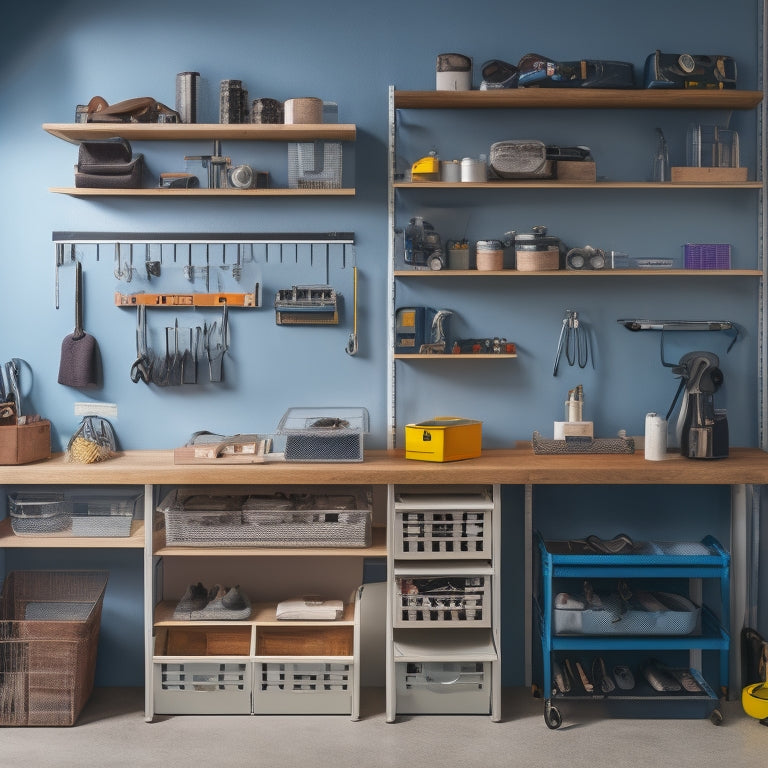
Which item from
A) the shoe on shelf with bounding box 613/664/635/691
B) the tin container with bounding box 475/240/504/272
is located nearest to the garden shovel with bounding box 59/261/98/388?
the tin container with bounding box 475/240/504/272

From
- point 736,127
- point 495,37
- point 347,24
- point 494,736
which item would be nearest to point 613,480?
point 494,736

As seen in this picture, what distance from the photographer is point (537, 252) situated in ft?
12.2

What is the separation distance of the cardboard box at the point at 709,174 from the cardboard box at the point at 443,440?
1300 millimetres

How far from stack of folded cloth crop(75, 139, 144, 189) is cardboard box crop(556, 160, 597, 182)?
5.65 feet

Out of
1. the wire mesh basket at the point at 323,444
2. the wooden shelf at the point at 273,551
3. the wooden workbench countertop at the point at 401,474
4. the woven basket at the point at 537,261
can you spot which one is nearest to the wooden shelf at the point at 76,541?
the wooden shelf at the point at 273,551

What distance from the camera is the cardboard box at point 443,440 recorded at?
11.7ft

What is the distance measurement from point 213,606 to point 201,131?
1.88 meters

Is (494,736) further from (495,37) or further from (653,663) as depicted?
(495,37)

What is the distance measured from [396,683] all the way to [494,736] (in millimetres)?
414

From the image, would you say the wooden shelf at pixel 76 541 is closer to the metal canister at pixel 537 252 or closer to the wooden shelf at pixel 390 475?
the wooden shelf at pixel 390 475

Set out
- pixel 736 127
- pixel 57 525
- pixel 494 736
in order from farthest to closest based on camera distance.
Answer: pixel 736 127, pixel 57 525, pixel 494 736

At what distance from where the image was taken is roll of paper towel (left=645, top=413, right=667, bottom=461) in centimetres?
361

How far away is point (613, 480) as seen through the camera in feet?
11.3

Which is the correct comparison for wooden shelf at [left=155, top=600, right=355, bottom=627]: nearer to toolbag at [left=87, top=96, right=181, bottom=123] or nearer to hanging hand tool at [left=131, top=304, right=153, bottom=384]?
hanging hand tool at [left=131, top=304, right=153, bottom=384]
